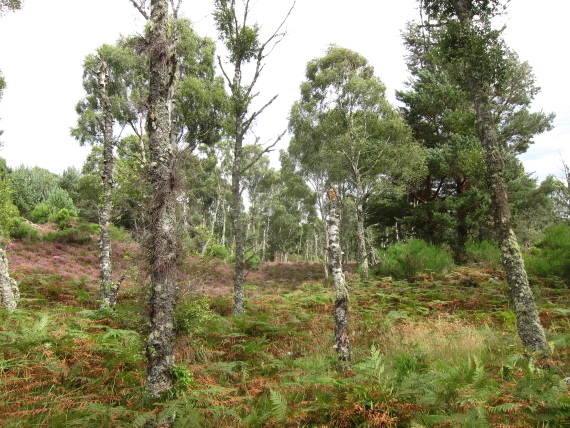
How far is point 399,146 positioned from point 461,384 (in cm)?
1609

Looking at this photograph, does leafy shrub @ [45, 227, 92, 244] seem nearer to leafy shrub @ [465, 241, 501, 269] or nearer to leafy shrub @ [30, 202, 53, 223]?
leafy shrub @ [30, 202, 53, 223]

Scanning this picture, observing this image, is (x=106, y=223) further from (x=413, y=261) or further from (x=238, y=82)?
(x=413, y=261)

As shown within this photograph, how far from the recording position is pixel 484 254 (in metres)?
14.6

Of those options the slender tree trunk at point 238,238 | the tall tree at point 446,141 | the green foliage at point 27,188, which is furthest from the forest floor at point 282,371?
the green foliage at point 27,188

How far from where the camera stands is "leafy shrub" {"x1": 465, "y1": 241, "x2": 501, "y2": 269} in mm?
13836

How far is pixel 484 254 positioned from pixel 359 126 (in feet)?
32.4

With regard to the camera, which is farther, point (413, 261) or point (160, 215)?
point (413, 261)

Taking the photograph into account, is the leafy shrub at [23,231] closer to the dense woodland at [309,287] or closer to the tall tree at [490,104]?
the dense woodland at [309,287]

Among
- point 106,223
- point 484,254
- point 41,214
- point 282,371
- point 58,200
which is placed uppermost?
point 58,200

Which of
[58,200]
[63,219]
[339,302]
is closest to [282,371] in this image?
[339,302]

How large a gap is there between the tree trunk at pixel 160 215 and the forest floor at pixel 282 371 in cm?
23

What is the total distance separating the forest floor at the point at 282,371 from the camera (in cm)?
315

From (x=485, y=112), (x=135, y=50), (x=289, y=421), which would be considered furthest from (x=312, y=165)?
(x=289, y=421)

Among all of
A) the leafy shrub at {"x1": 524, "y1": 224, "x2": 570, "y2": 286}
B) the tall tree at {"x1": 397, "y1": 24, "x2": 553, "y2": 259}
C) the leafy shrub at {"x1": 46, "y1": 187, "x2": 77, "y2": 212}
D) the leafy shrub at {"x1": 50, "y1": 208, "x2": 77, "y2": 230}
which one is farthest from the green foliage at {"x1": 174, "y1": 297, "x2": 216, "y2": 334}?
the leafy shrub at {"x1": 46, "y1": 187, "x2": 77, "y2": 212}
